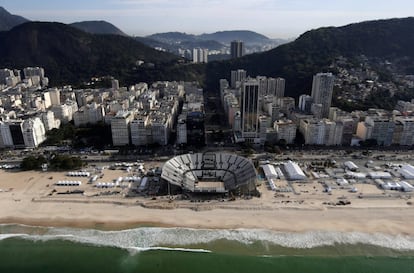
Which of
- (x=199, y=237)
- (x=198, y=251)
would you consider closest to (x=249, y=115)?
(x=199, y=237)

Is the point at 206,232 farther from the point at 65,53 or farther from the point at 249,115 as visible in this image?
the point at 65,53

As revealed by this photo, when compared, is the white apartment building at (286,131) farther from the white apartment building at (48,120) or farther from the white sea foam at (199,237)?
the white apartment building at (48,120)

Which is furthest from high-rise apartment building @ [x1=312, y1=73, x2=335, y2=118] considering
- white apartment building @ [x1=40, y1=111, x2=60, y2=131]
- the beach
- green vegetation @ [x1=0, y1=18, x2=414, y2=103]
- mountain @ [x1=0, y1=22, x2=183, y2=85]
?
mountain @ [x1=0, y1=22, x2=183, y2=85]

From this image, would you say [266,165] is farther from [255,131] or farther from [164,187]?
[164,187]

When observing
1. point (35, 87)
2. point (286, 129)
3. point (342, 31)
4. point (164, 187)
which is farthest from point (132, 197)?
point (342, 31)

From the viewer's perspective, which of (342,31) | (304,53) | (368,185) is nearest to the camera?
(368,185)

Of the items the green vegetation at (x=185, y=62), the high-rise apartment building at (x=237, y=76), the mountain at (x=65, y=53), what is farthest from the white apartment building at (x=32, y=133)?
the mountain at (x=65, y=53)
